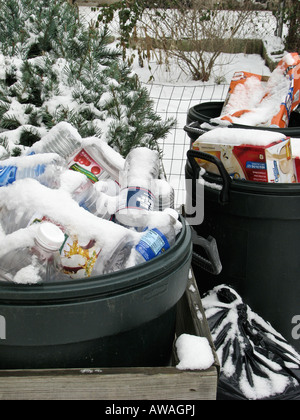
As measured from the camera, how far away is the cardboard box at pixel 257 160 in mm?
→ 1938

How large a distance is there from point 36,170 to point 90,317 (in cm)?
55

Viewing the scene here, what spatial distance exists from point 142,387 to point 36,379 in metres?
0.27

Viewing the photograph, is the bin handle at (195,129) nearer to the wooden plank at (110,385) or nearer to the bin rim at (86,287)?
the bin rim at (86,287)

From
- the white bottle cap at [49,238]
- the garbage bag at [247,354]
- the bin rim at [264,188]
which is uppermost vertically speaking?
the white bottle cap at [49,238]

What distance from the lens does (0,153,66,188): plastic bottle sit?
150cm

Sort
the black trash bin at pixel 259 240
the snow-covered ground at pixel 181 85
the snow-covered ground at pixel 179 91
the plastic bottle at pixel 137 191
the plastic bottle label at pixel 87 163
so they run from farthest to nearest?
the snow-covered ground at pixel 181 85
the snow-covered ground at pixel 179 91
the black trash bin at pixel 259 240
the plastic bottle label at pixel 87 163
the plastic bottle at pixel 137 191

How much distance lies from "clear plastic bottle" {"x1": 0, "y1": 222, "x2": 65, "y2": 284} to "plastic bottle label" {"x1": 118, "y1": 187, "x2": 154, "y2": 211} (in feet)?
1.03

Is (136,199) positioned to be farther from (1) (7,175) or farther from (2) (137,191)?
(1) (7,175)

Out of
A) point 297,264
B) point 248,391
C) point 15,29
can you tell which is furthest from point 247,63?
point 248,391

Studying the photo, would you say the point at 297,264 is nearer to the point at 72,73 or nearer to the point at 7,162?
the point at 7,162

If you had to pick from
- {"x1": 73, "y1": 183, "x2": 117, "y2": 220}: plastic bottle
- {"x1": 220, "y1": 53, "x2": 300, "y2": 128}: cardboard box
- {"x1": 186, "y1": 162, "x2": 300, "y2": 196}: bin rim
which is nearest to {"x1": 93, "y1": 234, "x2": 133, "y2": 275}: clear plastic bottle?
{"x1": 73, "y1": 183, "x2": 117, "y2": 220}: plastic bottle

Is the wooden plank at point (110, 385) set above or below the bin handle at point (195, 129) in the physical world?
below

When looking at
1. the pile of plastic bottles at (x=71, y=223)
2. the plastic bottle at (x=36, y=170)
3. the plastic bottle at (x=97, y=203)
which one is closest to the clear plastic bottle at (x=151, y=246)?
the pile of plastic bottles at (x=71, y=223)

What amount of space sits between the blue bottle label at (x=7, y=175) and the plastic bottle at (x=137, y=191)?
13.4 inches
